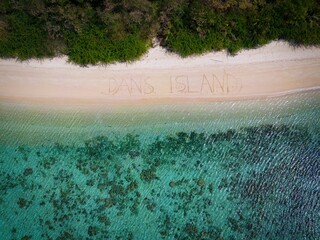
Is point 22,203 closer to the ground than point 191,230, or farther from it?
farther from it

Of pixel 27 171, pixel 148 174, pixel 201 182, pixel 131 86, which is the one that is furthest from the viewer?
pixel 131 86

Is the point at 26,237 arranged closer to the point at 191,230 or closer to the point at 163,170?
the point at 163,170

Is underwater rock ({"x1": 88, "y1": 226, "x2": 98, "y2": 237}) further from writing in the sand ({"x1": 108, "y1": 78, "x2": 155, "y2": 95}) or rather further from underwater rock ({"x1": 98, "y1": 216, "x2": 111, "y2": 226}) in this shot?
writing in the sand ({"x1": 108, "y1": 78, "x2": 155, "y2": 95})

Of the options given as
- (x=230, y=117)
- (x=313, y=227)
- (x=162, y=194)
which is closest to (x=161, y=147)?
(x=162, y=194)

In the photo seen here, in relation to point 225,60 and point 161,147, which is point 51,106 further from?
point 225,60

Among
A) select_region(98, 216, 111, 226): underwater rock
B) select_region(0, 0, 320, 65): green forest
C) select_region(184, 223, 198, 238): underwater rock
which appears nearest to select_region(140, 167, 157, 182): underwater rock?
select_region(98, 216, 111, 226): underwater rock

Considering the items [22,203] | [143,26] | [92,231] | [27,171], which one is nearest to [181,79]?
[143,26]

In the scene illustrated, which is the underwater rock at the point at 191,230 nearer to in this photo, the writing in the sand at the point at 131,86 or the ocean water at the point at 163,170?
the ocean water at the point at 163,170
